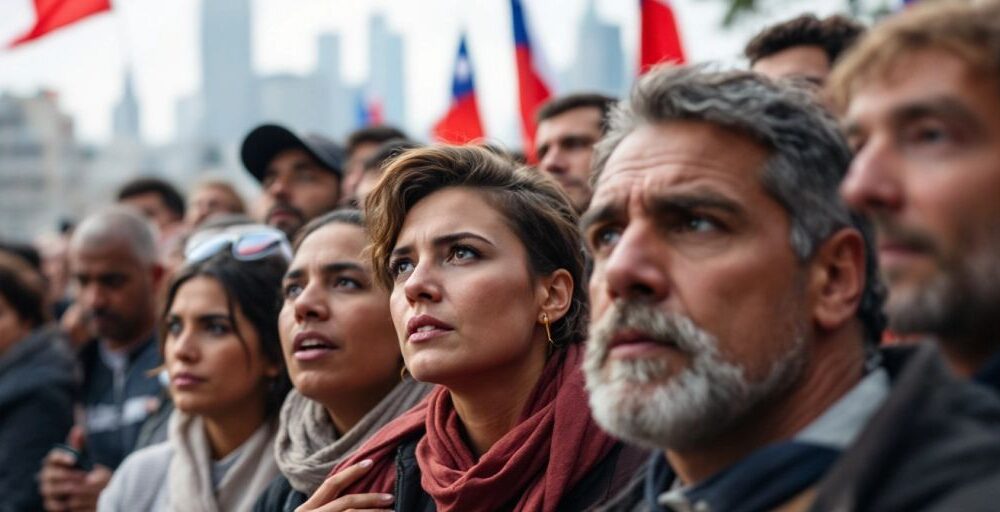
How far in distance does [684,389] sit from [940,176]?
0.66 metres

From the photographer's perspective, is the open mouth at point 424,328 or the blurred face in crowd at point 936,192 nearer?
the blurred face in crowd at point 936,192

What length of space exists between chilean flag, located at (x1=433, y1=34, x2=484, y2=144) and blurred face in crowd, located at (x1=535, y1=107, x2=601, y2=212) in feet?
6.75

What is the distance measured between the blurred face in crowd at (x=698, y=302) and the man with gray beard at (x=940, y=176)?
33 cm

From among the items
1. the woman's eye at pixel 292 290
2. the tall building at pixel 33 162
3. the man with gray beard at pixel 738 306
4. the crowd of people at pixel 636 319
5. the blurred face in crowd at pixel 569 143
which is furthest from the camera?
the tall building at pixel 33 162

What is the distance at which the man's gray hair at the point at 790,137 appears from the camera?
2.54m

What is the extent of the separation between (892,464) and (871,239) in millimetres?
680

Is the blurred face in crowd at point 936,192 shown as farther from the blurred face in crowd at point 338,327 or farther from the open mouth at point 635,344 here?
the blurred face in crowd at point 338,327

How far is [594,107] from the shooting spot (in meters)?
6.21

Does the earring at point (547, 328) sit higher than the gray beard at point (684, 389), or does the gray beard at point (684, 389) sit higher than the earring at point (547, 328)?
the gray beard at point (684, 389)

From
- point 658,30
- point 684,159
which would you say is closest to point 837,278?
point 684,159

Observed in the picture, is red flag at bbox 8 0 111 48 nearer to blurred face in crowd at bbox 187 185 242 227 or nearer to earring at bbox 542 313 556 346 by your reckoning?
blurred face in crowd at bbox 187 185 242 227

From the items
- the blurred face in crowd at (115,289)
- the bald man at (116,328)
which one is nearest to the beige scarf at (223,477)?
the bald man at (116,328)

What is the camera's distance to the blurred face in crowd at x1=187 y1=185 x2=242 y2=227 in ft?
27.5

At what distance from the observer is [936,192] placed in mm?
2062
